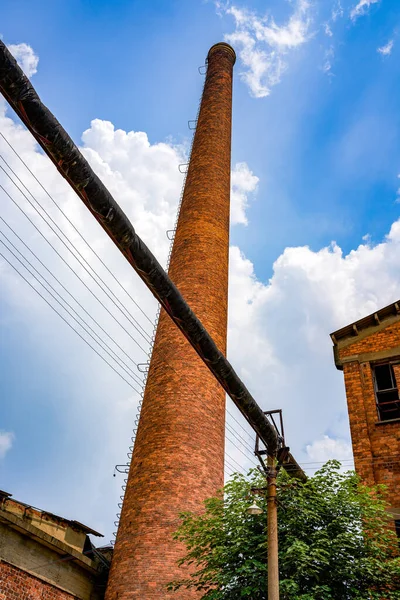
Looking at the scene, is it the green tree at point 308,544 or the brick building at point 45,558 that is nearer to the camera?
the green tree at point 308,544

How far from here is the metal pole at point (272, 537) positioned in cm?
737

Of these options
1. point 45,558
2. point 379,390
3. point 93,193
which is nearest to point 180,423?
point 45,558

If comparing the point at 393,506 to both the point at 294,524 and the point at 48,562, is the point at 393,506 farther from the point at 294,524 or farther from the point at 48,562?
the point at 48,562

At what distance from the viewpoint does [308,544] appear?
31.1 feet

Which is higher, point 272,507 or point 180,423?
point 180,423

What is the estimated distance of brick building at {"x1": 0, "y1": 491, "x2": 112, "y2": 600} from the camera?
10.9 m

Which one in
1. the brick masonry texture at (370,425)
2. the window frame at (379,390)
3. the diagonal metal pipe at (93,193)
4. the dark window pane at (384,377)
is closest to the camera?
the diagonal metal pipe at (93,193)

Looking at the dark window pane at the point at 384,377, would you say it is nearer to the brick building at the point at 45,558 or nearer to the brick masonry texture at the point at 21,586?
the brick building at the point at 45,558

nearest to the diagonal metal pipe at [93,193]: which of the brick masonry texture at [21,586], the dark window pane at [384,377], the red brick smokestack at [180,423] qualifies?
the red brick smokestack at [180,423]

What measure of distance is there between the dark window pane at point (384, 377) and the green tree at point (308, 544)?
340cm

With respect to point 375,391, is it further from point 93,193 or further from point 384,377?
point 93,193

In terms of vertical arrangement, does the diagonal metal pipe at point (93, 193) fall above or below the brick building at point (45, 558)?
above

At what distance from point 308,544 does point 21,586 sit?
5862mm

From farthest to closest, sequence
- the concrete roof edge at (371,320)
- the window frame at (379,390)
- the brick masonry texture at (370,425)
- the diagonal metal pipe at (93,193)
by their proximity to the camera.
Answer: the concrete roof edge at (371,320)
the window frame at (379,390)
the brick masonry texture at (370,425)
the diagonal metal pipe at (93,193)
